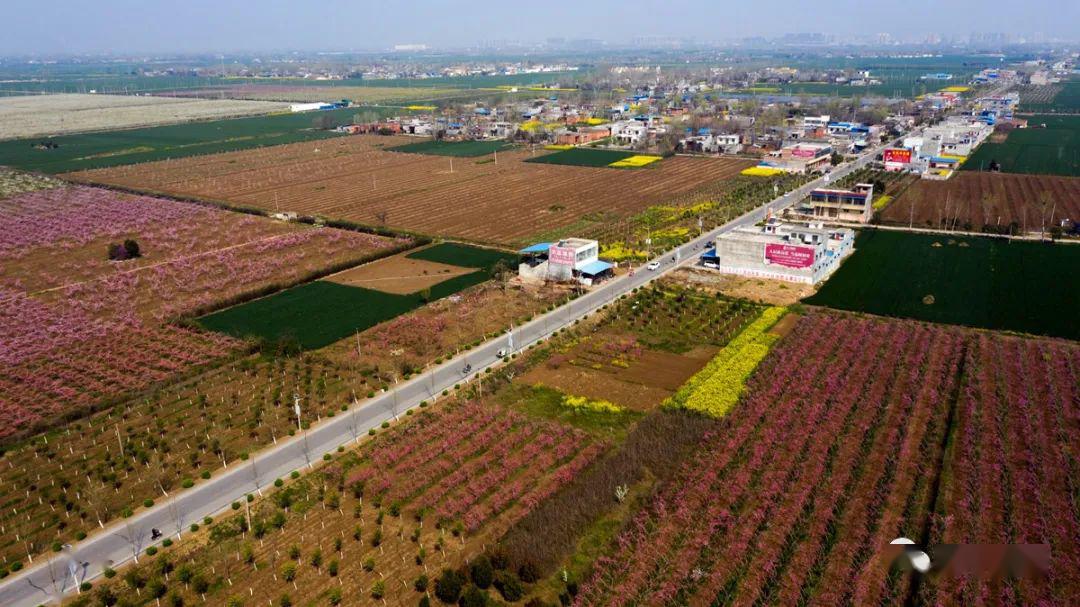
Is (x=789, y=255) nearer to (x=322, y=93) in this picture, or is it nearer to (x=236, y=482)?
(x=236, y=482)

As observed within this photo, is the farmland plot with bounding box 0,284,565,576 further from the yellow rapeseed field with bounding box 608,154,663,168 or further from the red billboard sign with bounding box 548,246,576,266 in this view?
the yellow rapeseed field with bounding box 608,154,663,168

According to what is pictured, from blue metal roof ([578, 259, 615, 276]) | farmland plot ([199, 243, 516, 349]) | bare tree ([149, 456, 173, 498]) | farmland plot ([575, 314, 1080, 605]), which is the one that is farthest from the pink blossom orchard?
blue metal roof ([578, 259, 615, 276])

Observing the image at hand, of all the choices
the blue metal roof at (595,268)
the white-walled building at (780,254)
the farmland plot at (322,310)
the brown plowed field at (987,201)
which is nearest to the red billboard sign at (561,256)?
the blue metal roof at (595,268)

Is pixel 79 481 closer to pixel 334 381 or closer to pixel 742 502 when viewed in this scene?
pixel 334 381

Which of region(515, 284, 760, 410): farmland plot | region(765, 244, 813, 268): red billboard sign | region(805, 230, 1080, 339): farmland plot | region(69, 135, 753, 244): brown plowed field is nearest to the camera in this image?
region(515, 284, 760, 410): farmland plot

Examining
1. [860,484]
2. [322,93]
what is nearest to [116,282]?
[860,484]

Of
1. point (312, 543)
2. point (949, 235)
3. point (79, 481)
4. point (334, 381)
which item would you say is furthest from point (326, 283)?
point (949, 235)
